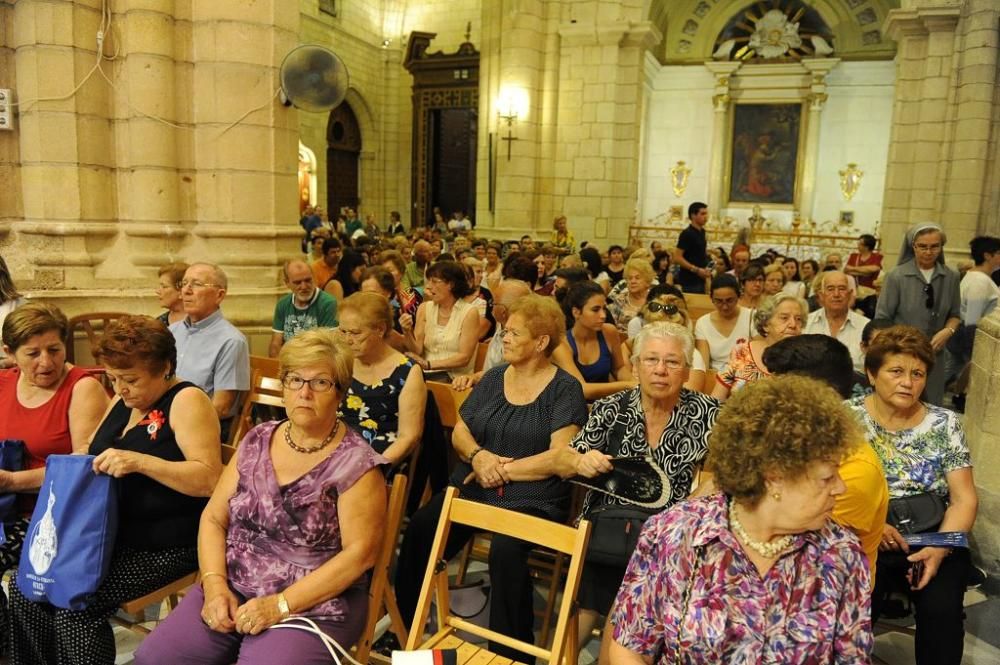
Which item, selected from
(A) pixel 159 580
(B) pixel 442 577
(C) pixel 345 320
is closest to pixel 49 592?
(A) pixel 159 580

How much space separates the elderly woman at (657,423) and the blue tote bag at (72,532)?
156 centimetres

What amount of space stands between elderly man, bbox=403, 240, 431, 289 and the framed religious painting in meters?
10.3

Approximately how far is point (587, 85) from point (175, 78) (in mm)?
7723

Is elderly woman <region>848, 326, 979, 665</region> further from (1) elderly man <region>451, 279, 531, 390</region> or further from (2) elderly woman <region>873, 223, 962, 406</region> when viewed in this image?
(2) elderly woman <region>873, 223, 962, 406</region>

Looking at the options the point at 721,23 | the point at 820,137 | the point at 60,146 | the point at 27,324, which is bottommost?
the point at 27,324

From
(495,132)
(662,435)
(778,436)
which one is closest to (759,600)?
(778,436)

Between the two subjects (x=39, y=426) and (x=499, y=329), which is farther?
(x=499, y=329)

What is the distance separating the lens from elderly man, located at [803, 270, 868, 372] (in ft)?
13.8

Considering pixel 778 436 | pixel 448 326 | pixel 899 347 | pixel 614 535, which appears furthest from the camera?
pixel 448 326

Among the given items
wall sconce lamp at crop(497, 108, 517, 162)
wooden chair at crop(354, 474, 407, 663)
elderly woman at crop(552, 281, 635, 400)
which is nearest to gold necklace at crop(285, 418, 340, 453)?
wooden chair at crop(354, 474, 407, 663)

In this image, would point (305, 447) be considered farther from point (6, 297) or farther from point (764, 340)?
point (6, 297)

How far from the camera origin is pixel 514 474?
9.75 feet

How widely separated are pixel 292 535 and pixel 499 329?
2373 millimetres

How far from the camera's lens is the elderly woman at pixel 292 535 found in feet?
7.28
